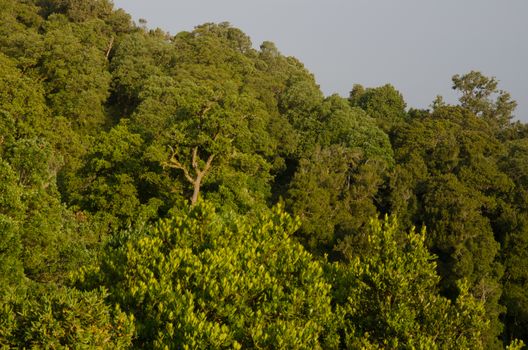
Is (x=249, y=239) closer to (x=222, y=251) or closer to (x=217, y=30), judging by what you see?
(x=222, y=251)

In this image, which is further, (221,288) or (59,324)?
(221,288)

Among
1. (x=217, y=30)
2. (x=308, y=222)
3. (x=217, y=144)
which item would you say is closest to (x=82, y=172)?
(x=217, y=144)

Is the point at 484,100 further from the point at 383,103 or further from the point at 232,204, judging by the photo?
the point at 232,204

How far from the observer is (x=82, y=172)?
1558 inches

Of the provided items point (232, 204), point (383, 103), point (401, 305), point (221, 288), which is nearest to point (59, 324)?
point (221, 288)

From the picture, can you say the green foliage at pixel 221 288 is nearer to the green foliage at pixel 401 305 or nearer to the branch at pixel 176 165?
the green foliage at pixel 401 305

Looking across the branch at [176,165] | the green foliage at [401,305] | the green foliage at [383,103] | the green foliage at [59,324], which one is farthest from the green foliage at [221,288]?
the green foliage at [383,103]

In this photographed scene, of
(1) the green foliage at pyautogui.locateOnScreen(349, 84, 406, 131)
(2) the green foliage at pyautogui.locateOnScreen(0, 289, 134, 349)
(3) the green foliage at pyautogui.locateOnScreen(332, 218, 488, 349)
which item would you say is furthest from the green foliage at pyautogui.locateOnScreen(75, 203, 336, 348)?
(1) the green foliage at pyautogui.locateOnScreen(349, 84, 406, 131)

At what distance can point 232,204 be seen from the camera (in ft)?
Result: 121

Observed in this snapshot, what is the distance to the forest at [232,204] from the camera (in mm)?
13398

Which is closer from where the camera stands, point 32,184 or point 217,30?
point 32,184

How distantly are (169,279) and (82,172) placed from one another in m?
28.3

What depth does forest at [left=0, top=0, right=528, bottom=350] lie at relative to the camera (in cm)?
1340

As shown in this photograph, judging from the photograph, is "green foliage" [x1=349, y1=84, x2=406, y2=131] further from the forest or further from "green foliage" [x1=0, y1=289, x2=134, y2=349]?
"green foliage" [x1=0, y1=289, x2=134, y2=349]
